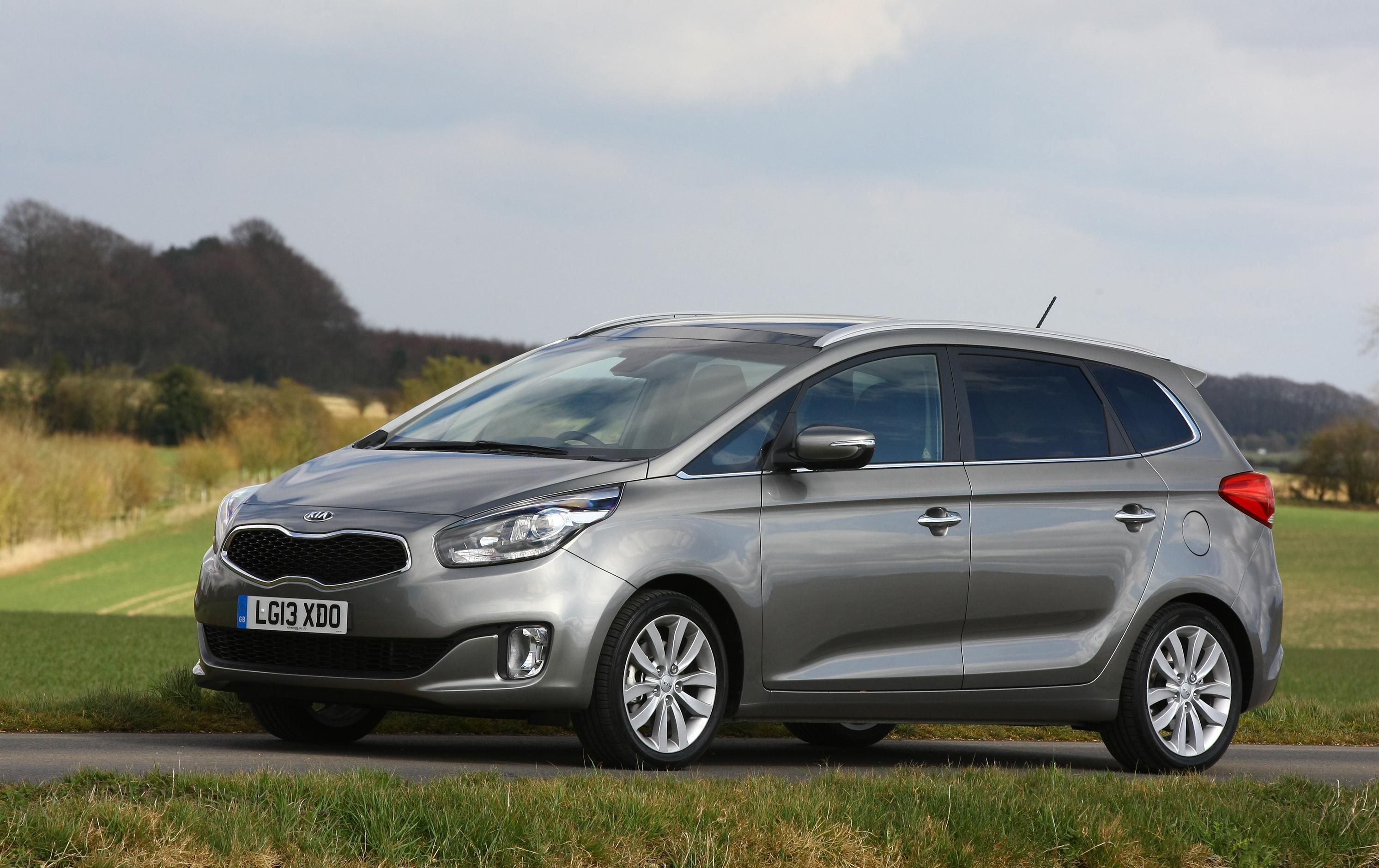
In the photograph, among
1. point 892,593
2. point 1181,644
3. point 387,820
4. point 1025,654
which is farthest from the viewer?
point 1181,644

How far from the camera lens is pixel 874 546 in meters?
7.73

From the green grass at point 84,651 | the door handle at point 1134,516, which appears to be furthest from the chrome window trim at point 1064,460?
the green grass at point 84,651

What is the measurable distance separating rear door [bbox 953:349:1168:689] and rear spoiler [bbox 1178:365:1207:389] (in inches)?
35.7

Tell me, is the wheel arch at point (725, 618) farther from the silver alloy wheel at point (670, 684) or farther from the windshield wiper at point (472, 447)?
the windshield wiper at point (472, 447)

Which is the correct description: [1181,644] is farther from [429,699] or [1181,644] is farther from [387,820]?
[387,820]

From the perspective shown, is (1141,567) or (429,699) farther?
(1141,567)

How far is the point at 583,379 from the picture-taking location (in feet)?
26.8

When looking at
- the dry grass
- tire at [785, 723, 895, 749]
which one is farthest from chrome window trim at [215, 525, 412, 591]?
the dry grass

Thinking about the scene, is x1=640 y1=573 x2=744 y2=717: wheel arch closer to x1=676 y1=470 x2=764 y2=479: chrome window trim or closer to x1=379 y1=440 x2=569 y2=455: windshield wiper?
x1=676 y1=470 x2=764 y2=479: chrome window trim

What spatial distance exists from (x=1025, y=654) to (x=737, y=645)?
5.61ft

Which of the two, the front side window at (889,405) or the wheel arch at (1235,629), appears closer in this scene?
the front side window at (889,405)

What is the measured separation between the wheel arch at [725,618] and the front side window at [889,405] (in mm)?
941

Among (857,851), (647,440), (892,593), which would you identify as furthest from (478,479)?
(857,851)

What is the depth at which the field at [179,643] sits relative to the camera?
9.23 meters
